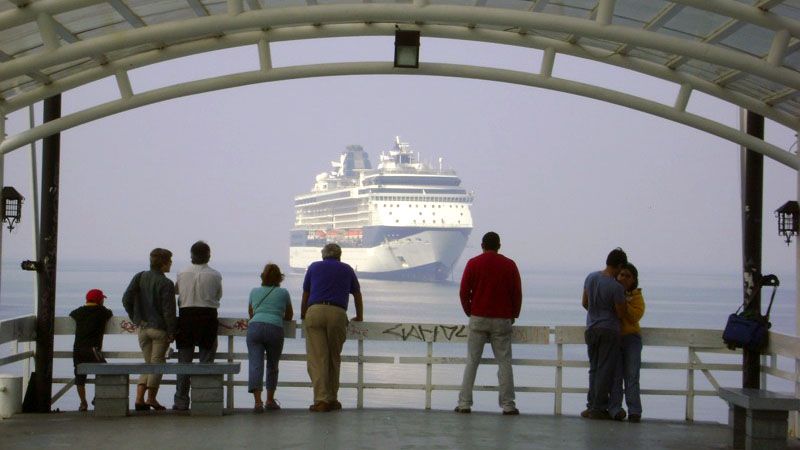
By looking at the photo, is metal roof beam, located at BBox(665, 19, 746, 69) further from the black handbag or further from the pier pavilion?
the black handbag

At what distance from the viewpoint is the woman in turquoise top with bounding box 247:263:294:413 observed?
31.4 feet

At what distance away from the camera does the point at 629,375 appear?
31.2 feet

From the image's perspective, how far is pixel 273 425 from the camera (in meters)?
8.77

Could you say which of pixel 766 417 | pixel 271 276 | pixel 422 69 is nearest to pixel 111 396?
pixel 271 276

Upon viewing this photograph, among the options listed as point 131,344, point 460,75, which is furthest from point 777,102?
point 131,344

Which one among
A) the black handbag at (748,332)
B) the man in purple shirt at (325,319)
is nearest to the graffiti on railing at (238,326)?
the man in purple shirt at (325,319)

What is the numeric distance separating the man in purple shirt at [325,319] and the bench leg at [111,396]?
1437 mm

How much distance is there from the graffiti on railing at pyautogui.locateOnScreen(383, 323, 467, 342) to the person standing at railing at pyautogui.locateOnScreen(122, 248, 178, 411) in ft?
5.99

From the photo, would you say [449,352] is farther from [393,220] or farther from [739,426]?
[393,220]

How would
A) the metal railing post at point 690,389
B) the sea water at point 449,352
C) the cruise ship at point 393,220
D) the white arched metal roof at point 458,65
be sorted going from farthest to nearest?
the cruise ship at point 393,220, the sea water at point 449,352, the metal railing post at point 690,389, the white arched metal roof at point 458,65

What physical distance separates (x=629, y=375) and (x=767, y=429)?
78.7 inches

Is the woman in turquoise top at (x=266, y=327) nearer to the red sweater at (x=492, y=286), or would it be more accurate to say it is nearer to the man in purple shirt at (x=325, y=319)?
the man in purple shirt at (x=325, y=319)

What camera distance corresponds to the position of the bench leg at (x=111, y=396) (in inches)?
360

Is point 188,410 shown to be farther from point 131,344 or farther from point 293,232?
point 293,232
